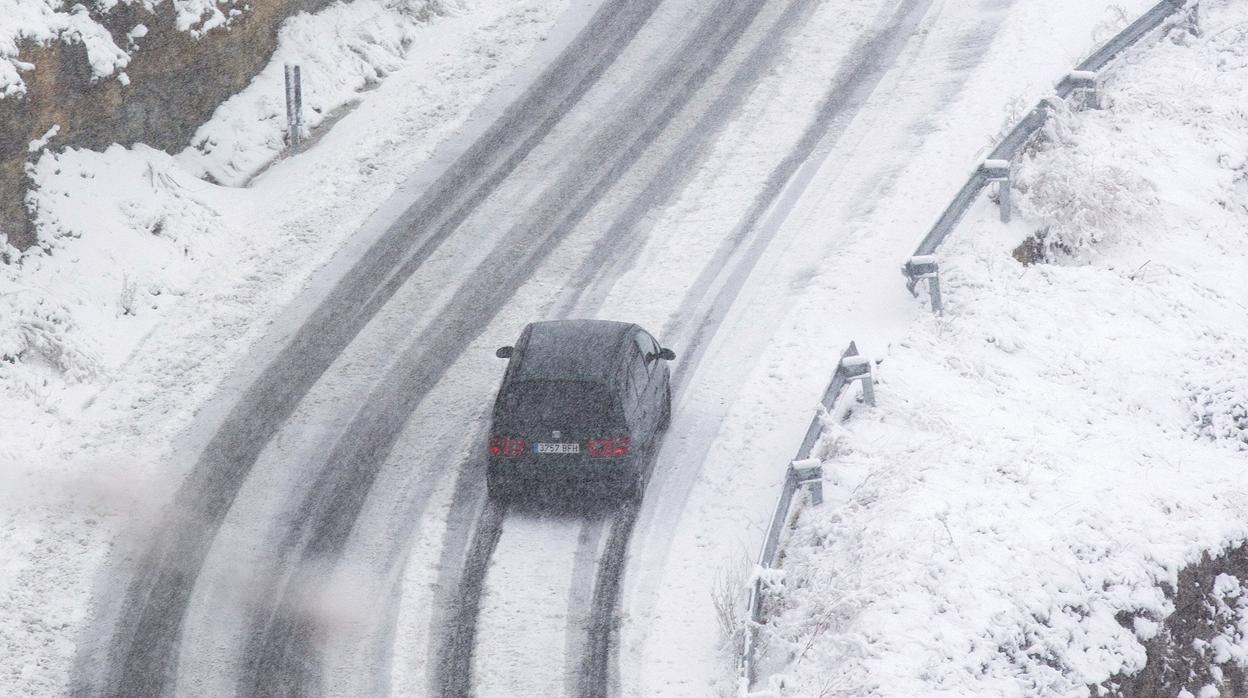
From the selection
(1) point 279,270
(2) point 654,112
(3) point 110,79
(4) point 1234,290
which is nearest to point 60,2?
(3) point 110,79

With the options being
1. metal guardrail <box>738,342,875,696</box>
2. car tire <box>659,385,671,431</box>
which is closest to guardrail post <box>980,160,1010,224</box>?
metal guardrail <box>738,342,875,696</box>

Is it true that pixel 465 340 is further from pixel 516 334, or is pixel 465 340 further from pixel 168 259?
pixel 168 259

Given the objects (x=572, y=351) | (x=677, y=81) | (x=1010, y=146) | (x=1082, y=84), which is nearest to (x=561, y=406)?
(x=572, y=351)

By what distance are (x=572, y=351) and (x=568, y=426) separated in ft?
3.32

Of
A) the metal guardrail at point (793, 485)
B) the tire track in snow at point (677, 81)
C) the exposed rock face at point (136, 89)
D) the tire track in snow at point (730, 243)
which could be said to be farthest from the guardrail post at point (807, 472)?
the exposed rock face at point (136, 89)

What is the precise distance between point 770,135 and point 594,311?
5.28m

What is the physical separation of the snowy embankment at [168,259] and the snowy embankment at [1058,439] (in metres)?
6.99

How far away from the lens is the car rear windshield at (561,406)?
1499 cm

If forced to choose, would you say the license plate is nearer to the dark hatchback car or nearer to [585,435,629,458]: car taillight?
the dark hatchback car

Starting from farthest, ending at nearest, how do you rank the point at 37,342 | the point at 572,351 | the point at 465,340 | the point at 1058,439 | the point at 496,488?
1. the point at 465,340
2. the point at 37,342
3. the point at 1058,439
4. the point at 572,351
5. the point at 496,488

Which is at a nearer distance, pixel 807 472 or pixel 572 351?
pixel 807 472

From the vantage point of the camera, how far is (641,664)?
44.2ft

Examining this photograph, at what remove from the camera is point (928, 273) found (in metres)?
18.1

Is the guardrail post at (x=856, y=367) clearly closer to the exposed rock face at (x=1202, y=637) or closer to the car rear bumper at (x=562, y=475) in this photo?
the car rear bumper at (x=562, y=475)
